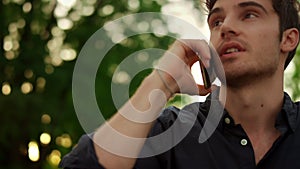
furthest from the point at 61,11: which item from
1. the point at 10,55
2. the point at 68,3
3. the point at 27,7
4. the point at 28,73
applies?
the point at 28,73

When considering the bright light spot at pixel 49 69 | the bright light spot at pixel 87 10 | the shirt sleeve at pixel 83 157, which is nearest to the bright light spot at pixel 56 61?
the bright light spot at pixel 49 69

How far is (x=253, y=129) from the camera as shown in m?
2.55

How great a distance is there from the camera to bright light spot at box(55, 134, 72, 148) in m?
10.9

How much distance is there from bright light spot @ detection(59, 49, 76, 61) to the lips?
914 cm

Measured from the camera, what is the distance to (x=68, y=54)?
11.6 metres

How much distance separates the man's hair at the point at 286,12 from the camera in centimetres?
269

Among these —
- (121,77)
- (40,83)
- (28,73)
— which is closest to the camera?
(28,73)

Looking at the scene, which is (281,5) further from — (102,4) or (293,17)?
(102,4)

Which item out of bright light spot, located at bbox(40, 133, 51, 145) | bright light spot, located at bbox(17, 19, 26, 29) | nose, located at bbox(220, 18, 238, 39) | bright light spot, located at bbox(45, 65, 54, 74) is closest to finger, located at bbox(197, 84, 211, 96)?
nose, located at bbox(220, 18, 238, 39)

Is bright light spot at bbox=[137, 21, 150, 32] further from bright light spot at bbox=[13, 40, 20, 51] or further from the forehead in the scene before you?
the forehead

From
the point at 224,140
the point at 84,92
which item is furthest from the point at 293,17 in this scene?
the point at 84,92

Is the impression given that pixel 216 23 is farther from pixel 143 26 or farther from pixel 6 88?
pixel 143 26

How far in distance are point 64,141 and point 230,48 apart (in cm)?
913

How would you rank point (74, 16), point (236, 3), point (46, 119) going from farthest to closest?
1. point (74, 16)
2. point (46, 119)
3. point (236, 3)
